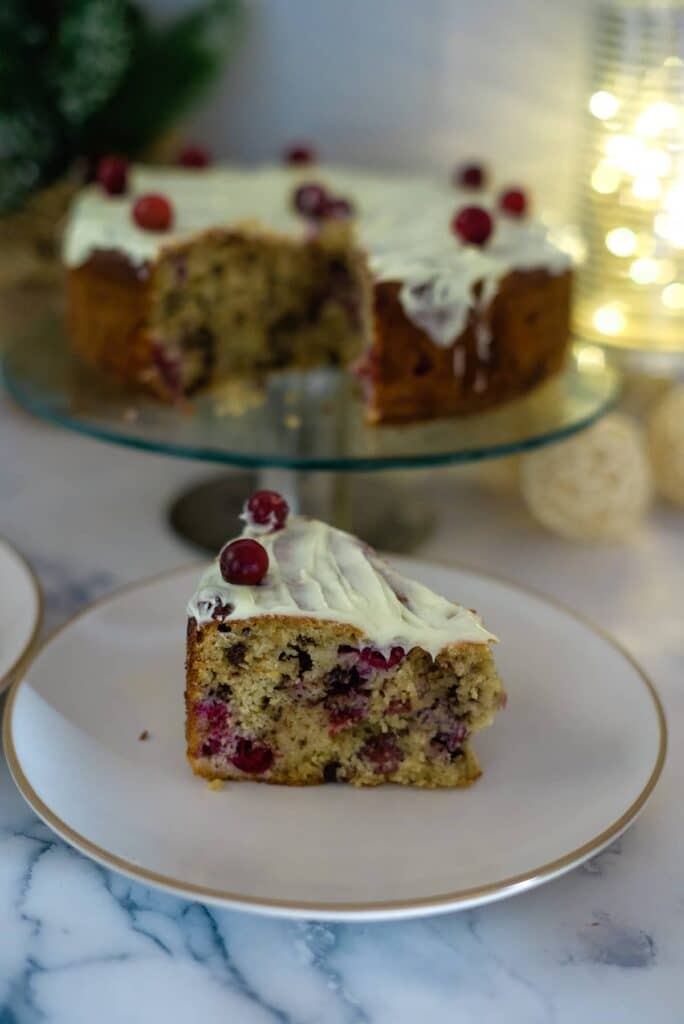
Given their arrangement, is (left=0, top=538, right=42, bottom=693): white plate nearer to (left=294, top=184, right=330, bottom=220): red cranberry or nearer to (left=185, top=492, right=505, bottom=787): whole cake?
(left=185, top=492, right=505, bottom=787): whole cake

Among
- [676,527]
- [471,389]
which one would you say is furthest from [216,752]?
[676,527]

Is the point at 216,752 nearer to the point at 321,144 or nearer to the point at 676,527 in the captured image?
the point at 676,527

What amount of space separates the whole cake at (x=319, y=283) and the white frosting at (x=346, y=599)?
1.63ft

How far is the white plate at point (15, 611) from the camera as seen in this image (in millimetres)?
1376

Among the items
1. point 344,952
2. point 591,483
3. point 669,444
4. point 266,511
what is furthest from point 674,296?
point 344,952

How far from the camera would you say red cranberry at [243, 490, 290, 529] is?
4.61ft

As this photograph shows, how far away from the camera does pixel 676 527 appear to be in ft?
6.73

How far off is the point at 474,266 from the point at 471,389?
6.9 inches

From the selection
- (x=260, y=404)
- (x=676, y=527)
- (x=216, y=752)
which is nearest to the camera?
(x=216, y=752)

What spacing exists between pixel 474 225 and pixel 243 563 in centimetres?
80

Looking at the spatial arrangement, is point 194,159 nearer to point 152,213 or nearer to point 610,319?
point 152,213

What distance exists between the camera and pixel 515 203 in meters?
2.04

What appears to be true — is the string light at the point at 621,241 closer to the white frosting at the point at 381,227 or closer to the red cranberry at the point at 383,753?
the white frosting at the point at 381,227

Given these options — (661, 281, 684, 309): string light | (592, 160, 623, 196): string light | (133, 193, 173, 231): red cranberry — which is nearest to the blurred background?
(592, 160, 623, 196): string light
